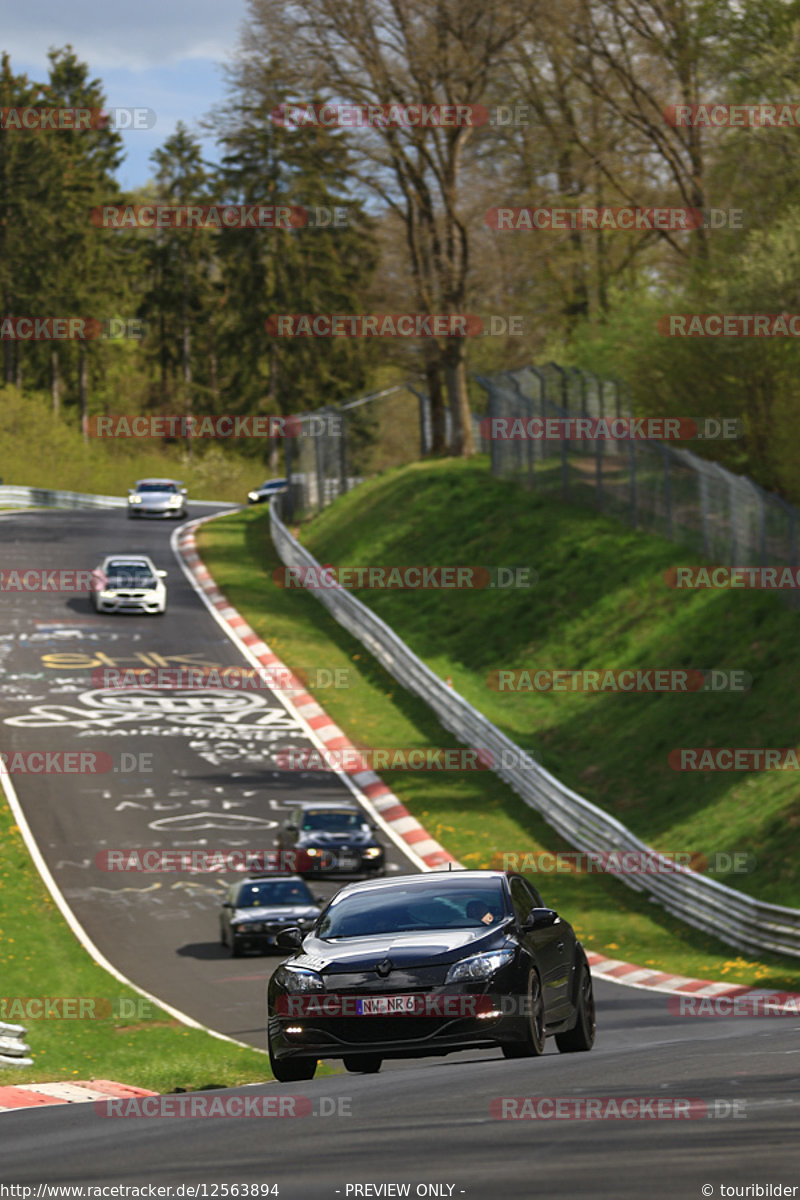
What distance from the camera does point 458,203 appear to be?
60.3 meters

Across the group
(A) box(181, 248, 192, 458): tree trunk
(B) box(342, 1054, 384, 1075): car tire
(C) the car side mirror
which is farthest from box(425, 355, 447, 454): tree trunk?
(B) box(342, 1054, 384, 1075): car tire

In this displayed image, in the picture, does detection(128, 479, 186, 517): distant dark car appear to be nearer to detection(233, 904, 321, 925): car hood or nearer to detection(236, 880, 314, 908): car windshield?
detection(236, 880, 314, 908): car windshield

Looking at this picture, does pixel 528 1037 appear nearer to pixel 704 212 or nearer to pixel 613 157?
pixel 704 212

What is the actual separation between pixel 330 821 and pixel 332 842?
0.66 m

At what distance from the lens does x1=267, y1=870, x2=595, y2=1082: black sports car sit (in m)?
10.5

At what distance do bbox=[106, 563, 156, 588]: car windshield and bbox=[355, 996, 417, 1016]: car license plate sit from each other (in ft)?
120

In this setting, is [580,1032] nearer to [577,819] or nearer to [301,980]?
[301,980]

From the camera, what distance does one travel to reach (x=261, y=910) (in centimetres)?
2255

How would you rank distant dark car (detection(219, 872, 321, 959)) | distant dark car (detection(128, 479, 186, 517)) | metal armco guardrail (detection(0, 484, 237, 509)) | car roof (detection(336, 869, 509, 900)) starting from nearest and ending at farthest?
1. car roof (detection(336, 869, 509, 900))
2. distant dark car (detection(219, 872, 321, 959))
3. distant dark car (detection(128, 479, 186, 517))
4. metal armco guardrail (detection(0, 484, 237, 509))

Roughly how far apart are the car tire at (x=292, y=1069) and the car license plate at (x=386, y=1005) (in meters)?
0.68

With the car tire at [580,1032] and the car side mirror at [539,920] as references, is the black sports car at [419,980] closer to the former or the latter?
the car side mirror at [539,920]

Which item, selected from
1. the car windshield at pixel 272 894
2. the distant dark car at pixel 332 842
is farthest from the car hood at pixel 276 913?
the distant dark car at pixel 332 842

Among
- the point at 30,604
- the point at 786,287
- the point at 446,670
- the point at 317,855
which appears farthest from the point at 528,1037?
the point at 30,604

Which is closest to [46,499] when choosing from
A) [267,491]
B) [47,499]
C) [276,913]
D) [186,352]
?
[47,499]
